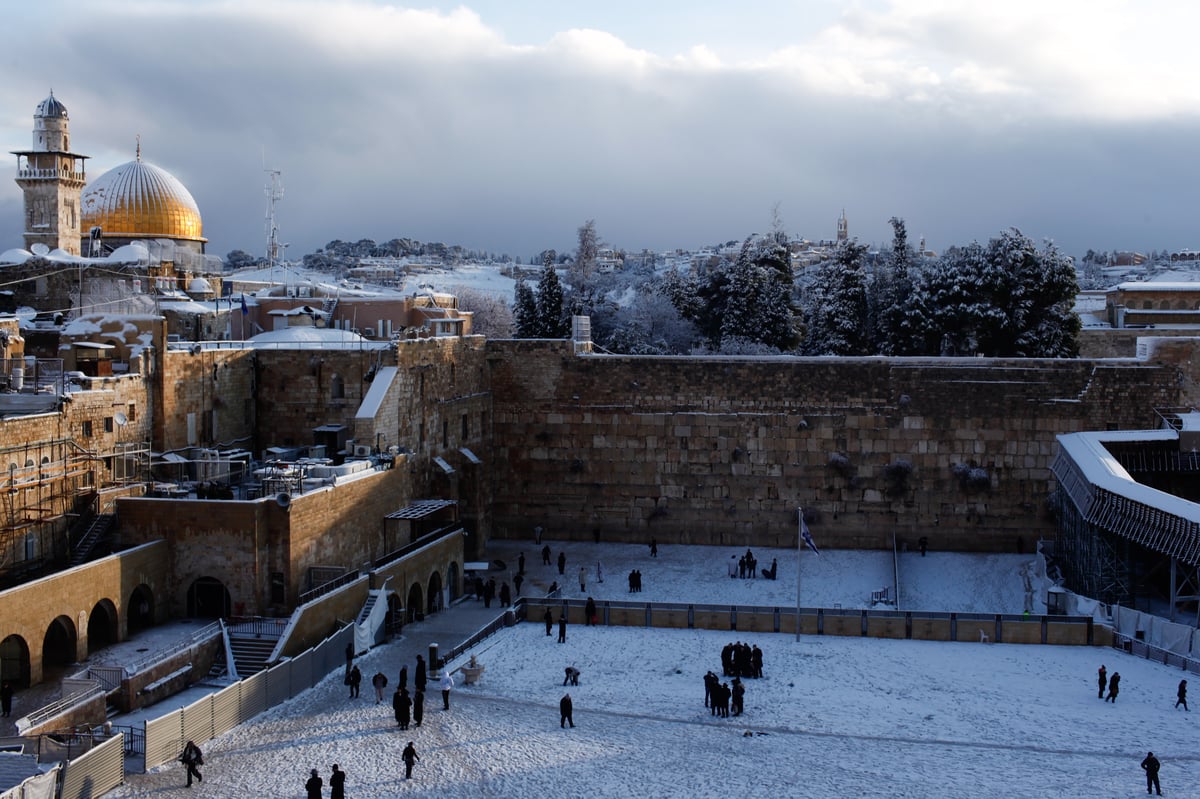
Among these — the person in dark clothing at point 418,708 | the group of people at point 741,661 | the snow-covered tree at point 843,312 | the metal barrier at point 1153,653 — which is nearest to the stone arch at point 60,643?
the person in dark clothing at point 418,708

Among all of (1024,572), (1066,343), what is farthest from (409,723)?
(1066,343)

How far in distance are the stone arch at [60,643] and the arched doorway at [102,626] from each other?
48 centimetres

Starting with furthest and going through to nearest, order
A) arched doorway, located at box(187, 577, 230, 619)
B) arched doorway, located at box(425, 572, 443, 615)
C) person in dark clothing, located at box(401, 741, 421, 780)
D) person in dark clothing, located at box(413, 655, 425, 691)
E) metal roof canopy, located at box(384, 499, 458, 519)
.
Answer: metal roof canopy, located at box(384, 499, 458, 519), arched doorway, located at box(425, 572, 443, 615), arched doorway, located at box(187, 577, 230, 619), person in dark clothing, located at box(413, 655, 425, 691), person in dark clothing, located at box(401, 741, 421, 780)

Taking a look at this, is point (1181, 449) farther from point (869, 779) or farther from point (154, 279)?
point (154, 279)

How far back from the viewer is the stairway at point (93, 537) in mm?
22922

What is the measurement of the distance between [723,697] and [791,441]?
14806mm

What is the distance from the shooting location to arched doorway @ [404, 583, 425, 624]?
26.4 meters

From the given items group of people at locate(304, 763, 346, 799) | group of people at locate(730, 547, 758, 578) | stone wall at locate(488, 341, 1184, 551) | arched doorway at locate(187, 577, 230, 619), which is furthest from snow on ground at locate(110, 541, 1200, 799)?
stone wall at locate(488, 341, 1184, 551)

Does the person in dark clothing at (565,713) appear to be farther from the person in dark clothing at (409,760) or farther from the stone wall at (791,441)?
the stone wall at (791,441)

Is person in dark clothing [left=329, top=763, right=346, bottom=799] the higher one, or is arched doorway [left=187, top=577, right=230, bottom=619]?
arched doorway [left=187, top=577, right=230, bottom=619]

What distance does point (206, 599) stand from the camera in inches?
934

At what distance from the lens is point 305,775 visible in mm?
17266

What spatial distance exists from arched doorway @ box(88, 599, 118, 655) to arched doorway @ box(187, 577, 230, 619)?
69.6 inches

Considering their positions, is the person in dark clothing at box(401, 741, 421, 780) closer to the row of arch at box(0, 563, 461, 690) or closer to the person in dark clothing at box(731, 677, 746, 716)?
the person in dark clothing at box(731, 677, 746, 716)
